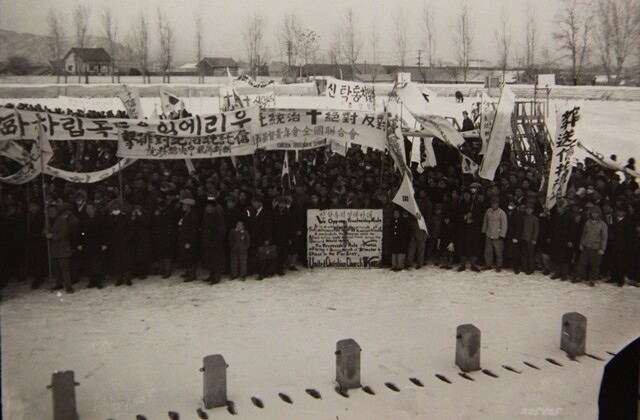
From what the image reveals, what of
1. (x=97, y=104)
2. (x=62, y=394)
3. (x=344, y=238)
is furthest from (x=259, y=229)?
(x=97, y=104)

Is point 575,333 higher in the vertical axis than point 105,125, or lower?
lower

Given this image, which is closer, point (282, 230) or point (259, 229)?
point (259, 229)

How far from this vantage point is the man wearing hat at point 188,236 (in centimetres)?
977

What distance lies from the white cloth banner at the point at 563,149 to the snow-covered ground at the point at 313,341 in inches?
64.2

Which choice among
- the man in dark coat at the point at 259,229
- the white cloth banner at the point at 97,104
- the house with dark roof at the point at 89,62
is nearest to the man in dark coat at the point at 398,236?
the man in dark coat at the point at 259,229

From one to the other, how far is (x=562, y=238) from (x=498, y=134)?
7.00 feet

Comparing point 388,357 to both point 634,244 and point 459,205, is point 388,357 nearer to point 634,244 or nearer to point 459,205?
point 459,205

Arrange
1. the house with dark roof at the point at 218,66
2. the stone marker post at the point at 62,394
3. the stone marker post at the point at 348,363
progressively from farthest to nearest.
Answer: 1. the house with dark roof at the point at 218,66
2. the stone marker post at the point at 348,363
3. the stone marker post at the point at 62,394

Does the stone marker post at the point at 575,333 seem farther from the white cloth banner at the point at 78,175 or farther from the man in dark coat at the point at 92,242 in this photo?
the white cloth banner at the point at 78,175

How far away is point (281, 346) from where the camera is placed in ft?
23.8

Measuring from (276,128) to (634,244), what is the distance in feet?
20.9

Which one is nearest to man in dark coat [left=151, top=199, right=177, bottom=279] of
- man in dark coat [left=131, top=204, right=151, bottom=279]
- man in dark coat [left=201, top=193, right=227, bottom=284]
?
man in dark coat [left=131, top=204, right=151, bottom=279]

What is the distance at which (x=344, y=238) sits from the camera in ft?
34.4

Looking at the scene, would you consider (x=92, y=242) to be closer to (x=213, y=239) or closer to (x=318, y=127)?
(x=213, y=239)
